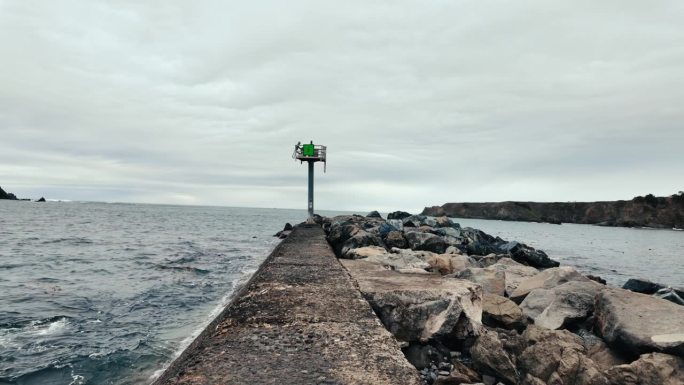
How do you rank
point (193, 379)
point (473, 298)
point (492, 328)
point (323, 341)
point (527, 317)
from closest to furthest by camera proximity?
point (193, 379)
point (323, 341)
point (473, 298)
point (492, 328)
point (527, 317)

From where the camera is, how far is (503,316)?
5.37m

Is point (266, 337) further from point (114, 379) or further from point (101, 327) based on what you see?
point (101, 327)

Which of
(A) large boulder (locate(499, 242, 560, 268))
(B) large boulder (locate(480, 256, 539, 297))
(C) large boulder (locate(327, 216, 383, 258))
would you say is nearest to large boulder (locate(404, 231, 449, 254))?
(C) large boulder (locate(327, 216, 383, 258))

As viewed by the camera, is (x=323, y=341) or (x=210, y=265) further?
(x=210, y=265)

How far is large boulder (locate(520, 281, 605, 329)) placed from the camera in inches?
209

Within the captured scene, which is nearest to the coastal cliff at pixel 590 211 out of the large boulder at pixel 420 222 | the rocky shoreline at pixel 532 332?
the large boulder at pixel 420 222

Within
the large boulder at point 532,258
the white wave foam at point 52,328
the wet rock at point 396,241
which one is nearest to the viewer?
the white wave foam at point 52,328

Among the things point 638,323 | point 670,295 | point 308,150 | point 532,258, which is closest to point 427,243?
point 532,258

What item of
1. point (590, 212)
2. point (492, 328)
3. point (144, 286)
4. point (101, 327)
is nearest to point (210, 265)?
point (144, 286)

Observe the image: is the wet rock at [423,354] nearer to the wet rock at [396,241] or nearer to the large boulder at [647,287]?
the large boulder at [647,287]

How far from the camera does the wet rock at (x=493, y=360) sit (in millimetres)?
3834

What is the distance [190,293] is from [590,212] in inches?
4083

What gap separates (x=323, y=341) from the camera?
3.21 m

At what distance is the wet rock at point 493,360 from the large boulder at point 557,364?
0.14 m
